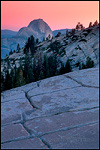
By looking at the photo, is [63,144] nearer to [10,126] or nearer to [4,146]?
[4,146]

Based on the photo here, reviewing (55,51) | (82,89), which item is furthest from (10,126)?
(55,51)

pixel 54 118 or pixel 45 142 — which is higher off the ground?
pixel 54 118

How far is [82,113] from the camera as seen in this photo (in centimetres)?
265

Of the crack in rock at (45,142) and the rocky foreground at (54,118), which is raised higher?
the rocky foreground at (54,118)

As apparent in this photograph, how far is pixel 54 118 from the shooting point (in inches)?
102

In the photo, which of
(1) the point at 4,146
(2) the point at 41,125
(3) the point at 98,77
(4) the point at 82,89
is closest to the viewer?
(1) the point at 4,146

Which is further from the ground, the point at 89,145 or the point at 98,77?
the point at 98,77

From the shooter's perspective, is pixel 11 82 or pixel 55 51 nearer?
pixel 11 82

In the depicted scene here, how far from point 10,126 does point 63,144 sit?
0.98 metres

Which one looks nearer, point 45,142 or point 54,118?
point 45,142

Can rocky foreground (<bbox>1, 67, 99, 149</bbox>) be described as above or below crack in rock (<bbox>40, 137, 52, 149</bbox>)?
above

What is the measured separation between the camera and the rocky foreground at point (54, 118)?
1.95 metres

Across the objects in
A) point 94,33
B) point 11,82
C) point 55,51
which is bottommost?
point 11,82

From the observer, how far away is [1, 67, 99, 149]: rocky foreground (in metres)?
1.95
